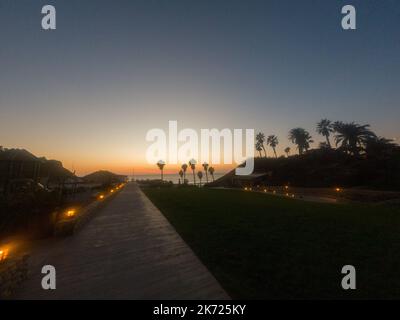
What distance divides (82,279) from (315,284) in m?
4.48

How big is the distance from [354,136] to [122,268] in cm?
6004

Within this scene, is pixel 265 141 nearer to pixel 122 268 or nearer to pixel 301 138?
pixel 301 138

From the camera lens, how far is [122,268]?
17.5ft

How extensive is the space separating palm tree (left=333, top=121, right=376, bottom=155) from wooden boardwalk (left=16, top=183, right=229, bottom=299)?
5595 centimetres

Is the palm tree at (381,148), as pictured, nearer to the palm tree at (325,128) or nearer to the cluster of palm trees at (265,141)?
the palm tree at (325,128)

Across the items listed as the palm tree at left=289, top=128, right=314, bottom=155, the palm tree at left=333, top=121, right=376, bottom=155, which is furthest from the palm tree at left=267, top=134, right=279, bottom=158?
the palm tree at left=333, top=121, right=376, bottom=155

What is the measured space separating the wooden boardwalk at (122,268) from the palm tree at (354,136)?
56.0 meters

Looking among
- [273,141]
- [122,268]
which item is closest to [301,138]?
[273,141]

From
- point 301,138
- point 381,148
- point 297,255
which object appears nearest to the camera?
point 297,255

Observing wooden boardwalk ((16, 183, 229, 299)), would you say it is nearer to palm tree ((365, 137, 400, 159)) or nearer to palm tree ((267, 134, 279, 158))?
palm tree ((365, 137, 400, 159))

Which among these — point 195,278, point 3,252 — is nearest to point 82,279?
point 3,252

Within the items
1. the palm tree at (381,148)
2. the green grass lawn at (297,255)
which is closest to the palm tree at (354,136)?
the palm tree at (381,148)

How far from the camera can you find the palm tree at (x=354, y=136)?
52969 mm
